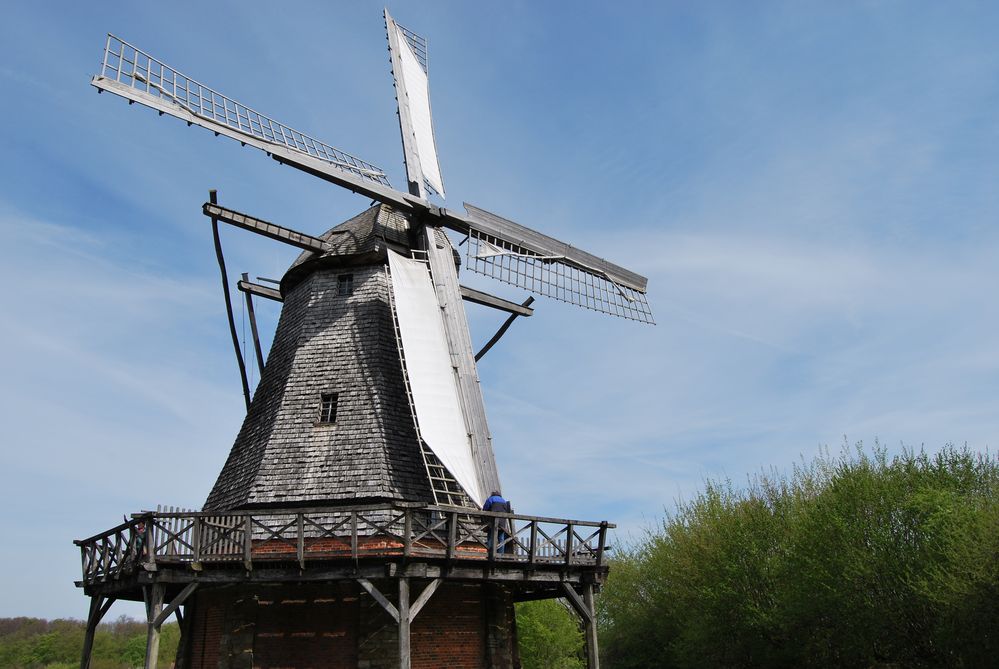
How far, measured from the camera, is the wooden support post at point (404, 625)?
32.8ft

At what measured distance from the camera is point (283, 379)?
14.6 metres

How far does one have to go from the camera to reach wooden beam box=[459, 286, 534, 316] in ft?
56.7

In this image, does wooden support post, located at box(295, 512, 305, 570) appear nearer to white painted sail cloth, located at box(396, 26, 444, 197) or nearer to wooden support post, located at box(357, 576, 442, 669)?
wooden support post, located at box(357, 576, 442, 669)

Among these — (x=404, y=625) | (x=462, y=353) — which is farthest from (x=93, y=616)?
(x=462, y=353)

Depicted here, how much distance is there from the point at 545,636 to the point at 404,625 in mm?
17654

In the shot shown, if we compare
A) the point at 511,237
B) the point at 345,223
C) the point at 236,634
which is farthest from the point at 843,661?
the point at 345,223

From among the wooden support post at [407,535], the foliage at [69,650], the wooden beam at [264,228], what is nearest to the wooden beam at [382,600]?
the wooden support post at [407,535]

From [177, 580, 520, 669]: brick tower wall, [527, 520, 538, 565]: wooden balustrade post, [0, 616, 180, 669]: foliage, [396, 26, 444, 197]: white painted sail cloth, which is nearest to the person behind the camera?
[177, 580, 520, 669]: brick tower wall

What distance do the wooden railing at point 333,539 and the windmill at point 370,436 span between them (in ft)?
0.12

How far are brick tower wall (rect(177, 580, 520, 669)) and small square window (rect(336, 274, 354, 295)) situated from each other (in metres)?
6.04

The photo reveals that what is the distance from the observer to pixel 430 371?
1331 cm

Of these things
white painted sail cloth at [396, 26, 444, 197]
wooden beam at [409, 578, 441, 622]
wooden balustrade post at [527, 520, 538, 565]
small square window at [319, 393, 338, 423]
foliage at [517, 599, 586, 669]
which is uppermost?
white painted sail cloth at [396, 26, 444, 197]

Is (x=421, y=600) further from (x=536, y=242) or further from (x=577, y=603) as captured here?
(x=536, y=242)

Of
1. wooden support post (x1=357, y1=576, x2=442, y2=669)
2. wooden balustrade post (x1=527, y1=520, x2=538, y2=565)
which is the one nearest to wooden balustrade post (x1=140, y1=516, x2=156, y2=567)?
wooden support post (x1=357, y1=576, x2=442, y2=669)
